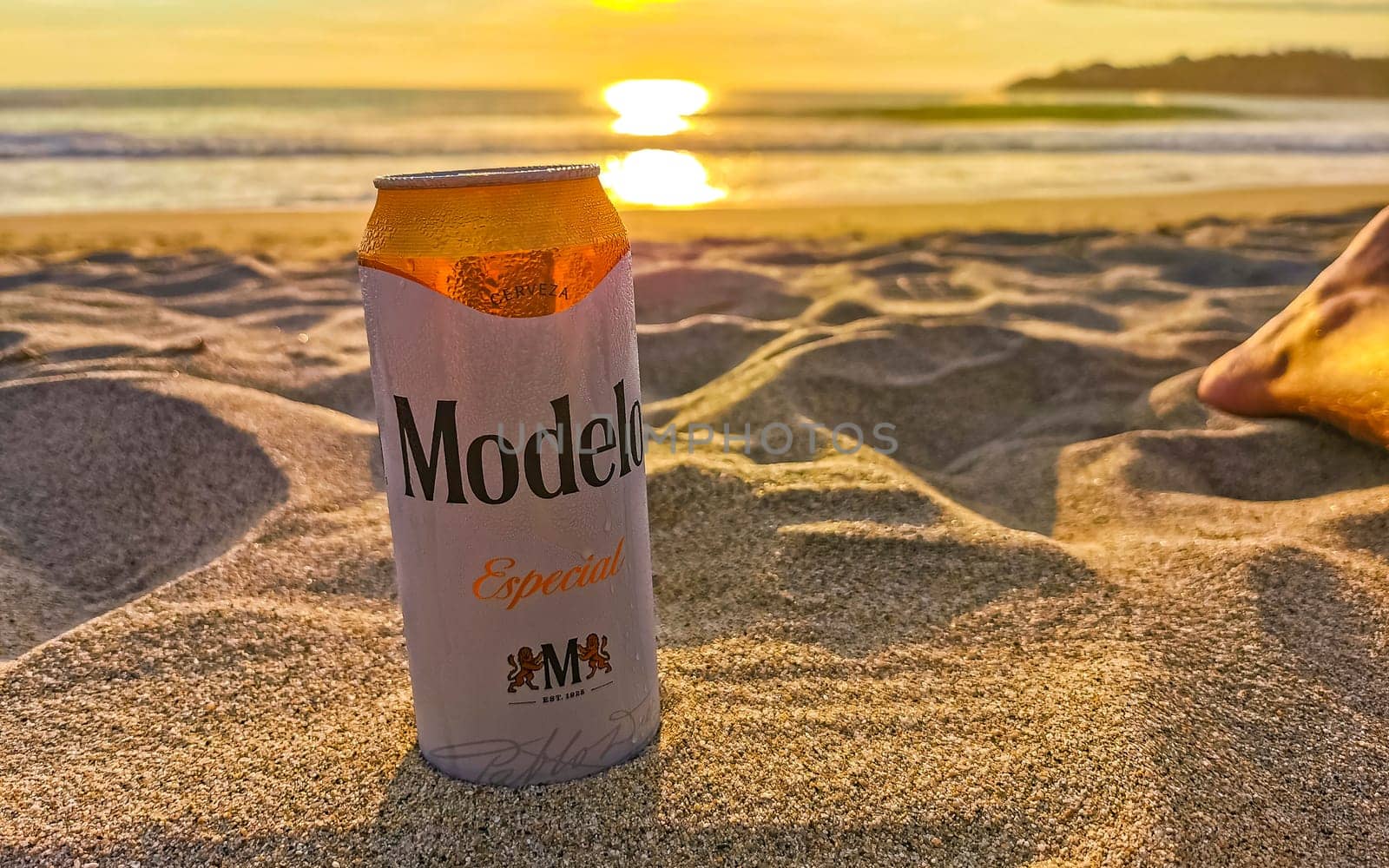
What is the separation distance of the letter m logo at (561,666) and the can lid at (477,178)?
486 millimetres

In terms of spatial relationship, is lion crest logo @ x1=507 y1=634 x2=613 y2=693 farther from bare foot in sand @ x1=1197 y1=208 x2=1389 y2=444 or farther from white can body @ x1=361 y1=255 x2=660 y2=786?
bare foot in sand @ x1=1197 y1=208 x2=1389 y2=444

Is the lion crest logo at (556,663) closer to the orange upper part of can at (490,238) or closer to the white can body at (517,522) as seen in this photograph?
the white can body at (517,522)

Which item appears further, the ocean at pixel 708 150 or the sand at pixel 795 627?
the ocean at pixel 708 150

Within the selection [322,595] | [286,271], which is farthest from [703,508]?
[286,271]

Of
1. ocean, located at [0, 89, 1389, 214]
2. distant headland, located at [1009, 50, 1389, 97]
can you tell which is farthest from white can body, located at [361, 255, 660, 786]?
distant headland, located at [1009, 50, 1389, 97]

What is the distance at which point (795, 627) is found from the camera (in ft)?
4.75

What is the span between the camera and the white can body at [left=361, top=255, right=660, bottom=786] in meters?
0.99

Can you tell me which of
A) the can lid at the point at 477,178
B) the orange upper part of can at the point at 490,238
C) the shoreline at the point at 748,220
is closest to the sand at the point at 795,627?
the orange upper part of can at the point at 490,238

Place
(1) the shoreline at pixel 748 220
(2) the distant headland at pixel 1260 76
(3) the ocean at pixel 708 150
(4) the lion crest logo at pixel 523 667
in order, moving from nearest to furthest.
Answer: (4) the lion crest logo at pixel 523 667, (1) the shoreline at pixel 748 220, (3) the ocean at pixel 708 150, (2) the distant headland at pixel 1260 76

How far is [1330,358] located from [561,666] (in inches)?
68.1

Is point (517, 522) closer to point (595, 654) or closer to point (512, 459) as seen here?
point (512, 459)

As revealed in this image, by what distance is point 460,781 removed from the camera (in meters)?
1.12

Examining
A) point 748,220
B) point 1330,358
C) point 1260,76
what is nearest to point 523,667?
point 1330,358

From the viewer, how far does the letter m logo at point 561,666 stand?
3.50 ft
